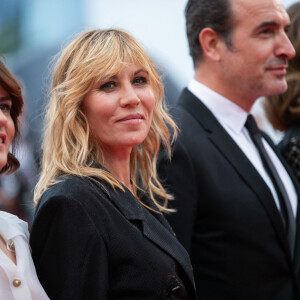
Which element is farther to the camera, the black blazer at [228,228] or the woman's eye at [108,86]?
the black blazer at [228,228]

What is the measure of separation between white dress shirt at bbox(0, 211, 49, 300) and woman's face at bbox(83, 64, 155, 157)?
1.75 feet

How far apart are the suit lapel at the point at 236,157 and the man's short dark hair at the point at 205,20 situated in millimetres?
341

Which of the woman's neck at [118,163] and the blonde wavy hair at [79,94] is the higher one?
the blonde wavy hair at [79,94]

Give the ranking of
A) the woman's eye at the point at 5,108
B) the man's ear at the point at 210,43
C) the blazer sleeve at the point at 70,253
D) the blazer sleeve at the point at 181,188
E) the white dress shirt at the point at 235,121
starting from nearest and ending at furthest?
the blazer sleeve at the point at 70,253
the woman's eye at the point at 5,108
the blazer sleeve at the point at 181,188
the white dress shirt at the point at 235,121
the man's ear at the point at 210,43

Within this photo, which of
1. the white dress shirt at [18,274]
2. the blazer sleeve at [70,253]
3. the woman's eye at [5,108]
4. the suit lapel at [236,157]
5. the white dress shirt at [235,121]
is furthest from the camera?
the white dress shirt at [235,121]

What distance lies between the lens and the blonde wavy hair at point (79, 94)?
7.98 ft

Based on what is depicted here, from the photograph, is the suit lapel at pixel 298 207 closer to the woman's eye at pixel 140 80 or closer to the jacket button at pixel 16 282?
the woman's eye at pixel 140 80

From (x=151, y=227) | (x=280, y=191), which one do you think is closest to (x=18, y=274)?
(x=151, y=227)

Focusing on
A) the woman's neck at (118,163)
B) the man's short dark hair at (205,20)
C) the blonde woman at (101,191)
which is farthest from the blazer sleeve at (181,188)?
the man's short dark hair at (205,20)

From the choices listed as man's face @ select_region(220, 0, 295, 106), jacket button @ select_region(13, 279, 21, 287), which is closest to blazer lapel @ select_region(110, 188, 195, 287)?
jacket button @ select_region(13, 279, 21, 287)

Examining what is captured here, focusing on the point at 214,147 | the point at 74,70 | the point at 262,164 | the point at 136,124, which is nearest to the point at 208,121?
the point at 214,147

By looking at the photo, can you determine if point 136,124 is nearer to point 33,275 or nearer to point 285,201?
point 33,275

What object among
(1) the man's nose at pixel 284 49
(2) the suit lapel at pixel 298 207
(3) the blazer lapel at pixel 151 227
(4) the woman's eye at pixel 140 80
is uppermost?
(4) the woman's eye at pixel 140 80

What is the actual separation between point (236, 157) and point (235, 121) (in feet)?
0.91
